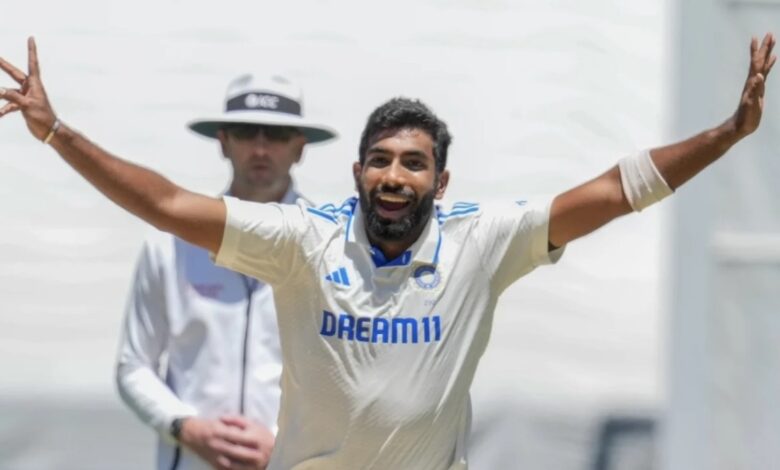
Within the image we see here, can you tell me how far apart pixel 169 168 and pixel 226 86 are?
236 mm

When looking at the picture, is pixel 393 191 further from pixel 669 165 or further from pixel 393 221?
pixel 669 165

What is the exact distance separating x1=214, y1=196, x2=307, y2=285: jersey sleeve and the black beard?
0.38ft

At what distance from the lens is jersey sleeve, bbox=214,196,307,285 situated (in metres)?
3.40

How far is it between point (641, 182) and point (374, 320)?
50 centimetres

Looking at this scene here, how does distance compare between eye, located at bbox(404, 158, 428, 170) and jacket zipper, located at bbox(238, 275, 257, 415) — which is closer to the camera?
eye, located at bbox(404, 158, 428, 170)

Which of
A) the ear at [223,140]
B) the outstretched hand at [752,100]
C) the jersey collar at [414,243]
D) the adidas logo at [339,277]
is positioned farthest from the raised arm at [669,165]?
the ear at [223,140]

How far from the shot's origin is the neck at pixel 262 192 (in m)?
4.14

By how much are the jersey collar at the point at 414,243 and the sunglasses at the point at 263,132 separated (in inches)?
30.3

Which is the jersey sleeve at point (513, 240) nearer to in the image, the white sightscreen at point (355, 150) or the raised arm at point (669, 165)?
the raised arm at point (669, 165)

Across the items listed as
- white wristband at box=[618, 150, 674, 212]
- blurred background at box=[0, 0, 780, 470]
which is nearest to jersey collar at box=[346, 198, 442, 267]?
white wristband at box=[618, 150, 674, 212]

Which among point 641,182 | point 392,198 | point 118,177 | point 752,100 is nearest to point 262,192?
point 392,198

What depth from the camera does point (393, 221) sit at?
3426mm

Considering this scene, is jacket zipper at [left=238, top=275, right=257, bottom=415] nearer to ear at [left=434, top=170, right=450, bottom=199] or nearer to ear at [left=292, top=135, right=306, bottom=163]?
ear at [left=292, top=135, right=306, bottom=163]

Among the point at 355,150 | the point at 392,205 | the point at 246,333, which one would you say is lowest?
the point at 246,333
